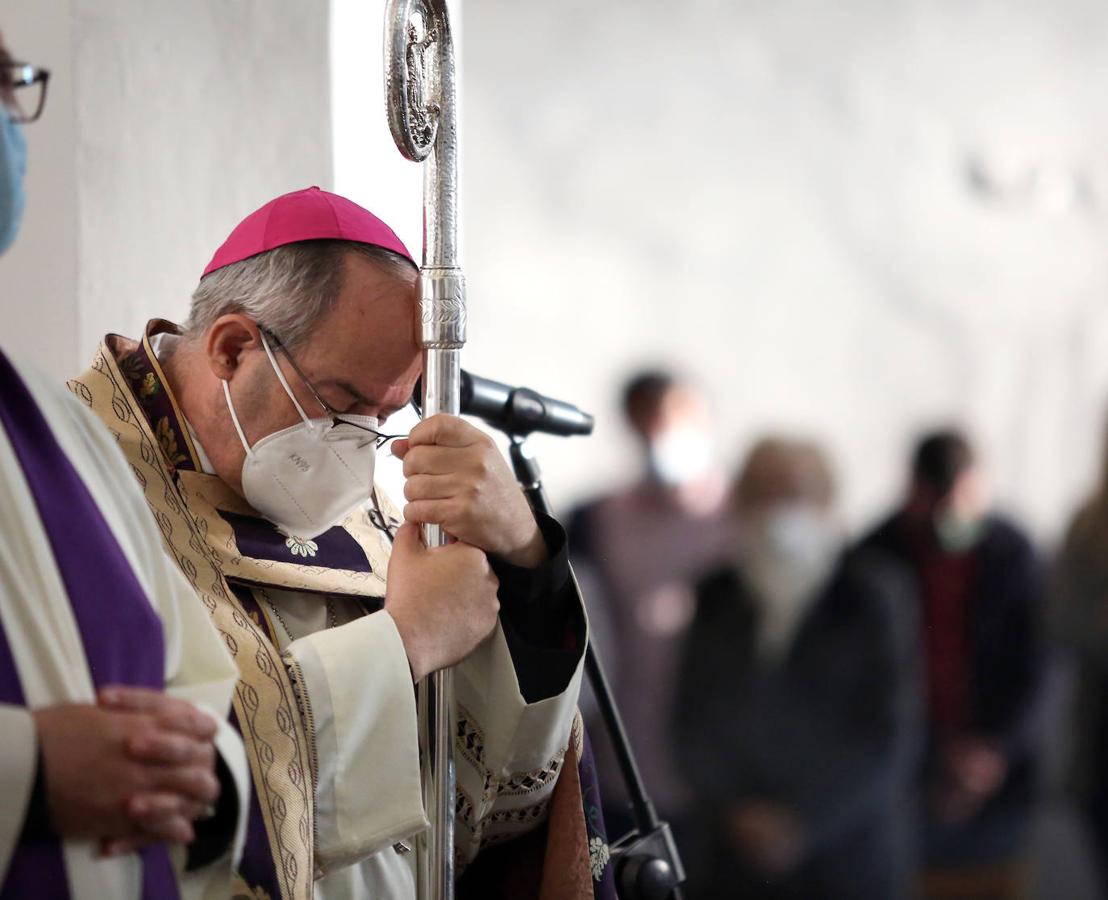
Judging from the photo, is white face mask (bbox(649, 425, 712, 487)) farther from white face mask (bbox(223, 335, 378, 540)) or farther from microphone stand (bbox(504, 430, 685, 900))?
white face mask (bbox(223, 335, 378, 540))

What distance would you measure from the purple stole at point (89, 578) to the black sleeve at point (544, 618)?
628 millimetres

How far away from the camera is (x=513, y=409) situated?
189 centimetres

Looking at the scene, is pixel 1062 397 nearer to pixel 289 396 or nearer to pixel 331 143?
pixel 331 143

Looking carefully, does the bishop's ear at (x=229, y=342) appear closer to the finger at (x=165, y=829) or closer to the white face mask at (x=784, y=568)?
the finger at (x=165, y=829)

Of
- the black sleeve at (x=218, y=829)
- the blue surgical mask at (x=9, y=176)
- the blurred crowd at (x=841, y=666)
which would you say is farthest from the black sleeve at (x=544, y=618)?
the blurred crowd at (x=841, y=666)

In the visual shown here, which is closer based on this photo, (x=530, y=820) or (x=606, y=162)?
(x=530, y=820)

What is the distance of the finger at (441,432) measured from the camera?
1762 millimetres

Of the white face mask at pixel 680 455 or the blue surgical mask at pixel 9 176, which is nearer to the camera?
the blue surgical mask at pixel 9 176

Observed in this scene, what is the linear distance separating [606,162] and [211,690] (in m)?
3.21

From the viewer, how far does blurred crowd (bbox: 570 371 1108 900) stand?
121 inches

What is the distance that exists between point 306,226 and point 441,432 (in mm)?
462

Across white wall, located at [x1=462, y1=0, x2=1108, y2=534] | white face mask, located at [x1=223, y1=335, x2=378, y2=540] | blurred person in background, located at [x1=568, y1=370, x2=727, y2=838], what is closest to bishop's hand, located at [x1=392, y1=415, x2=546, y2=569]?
white face mask, located at [x1=223, y1=335, x2=378, y2=540]

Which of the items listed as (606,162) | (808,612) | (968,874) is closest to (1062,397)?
(808,612)

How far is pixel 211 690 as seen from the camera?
1396 millimetres
